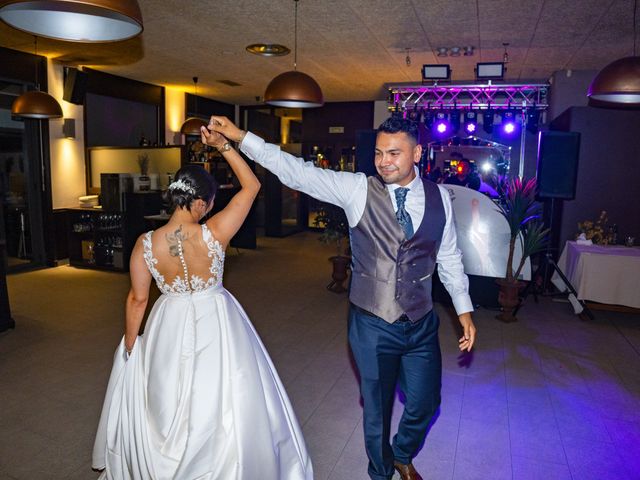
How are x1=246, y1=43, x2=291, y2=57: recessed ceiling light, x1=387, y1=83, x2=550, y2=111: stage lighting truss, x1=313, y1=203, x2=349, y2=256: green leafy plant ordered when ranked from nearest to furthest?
x1=313, y1=203, x2=349, y2=256: green leafy plant < x1=246, y1=43, x2=291, y2=57: recessed ceiling light < x1=387, y1=83, x2=550, y2=111: stage lighting truss

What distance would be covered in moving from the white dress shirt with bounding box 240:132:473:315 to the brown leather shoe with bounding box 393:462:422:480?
2.74 feet

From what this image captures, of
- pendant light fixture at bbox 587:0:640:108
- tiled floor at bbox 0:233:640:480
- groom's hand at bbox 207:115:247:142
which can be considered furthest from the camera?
pendant light fixture at bbox 587:0:640:108

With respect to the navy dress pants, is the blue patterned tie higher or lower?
higher

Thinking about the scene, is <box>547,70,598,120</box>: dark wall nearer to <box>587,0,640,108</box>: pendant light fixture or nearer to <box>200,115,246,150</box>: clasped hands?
<box>587,0,640,108</box>: pendant light fixture

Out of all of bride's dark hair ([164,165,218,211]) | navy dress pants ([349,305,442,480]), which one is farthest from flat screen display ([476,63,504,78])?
bride's dark hair ([164,165,218,211])

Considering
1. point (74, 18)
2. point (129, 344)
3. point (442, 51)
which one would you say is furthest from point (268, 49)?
point (129, 344)

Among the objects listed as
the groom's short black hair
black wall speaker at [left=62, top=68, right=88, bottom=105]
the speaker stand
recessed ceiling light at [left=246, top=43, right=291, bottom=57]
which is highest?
recessed ceiling light at [left=246, top=43, right=291, bottom=57]

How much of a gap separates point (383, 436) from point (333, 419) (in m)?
0.94

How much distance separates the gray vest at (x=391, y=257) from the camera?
2104mm

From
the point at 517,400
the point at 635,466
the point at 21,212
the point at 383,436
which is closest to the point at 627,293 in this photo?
the point at 517,400

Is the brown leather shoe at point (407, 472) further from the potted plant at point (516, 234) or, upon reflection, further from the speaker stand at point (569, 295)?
the speaker stand at point (569, 295)

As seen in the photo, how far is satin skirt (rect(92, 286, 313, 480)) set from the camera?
2.04 metres

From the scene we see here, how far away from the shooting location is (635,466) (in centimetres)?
268

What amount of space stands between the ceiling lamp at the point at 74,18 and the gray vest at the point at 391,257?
115 centimetres
